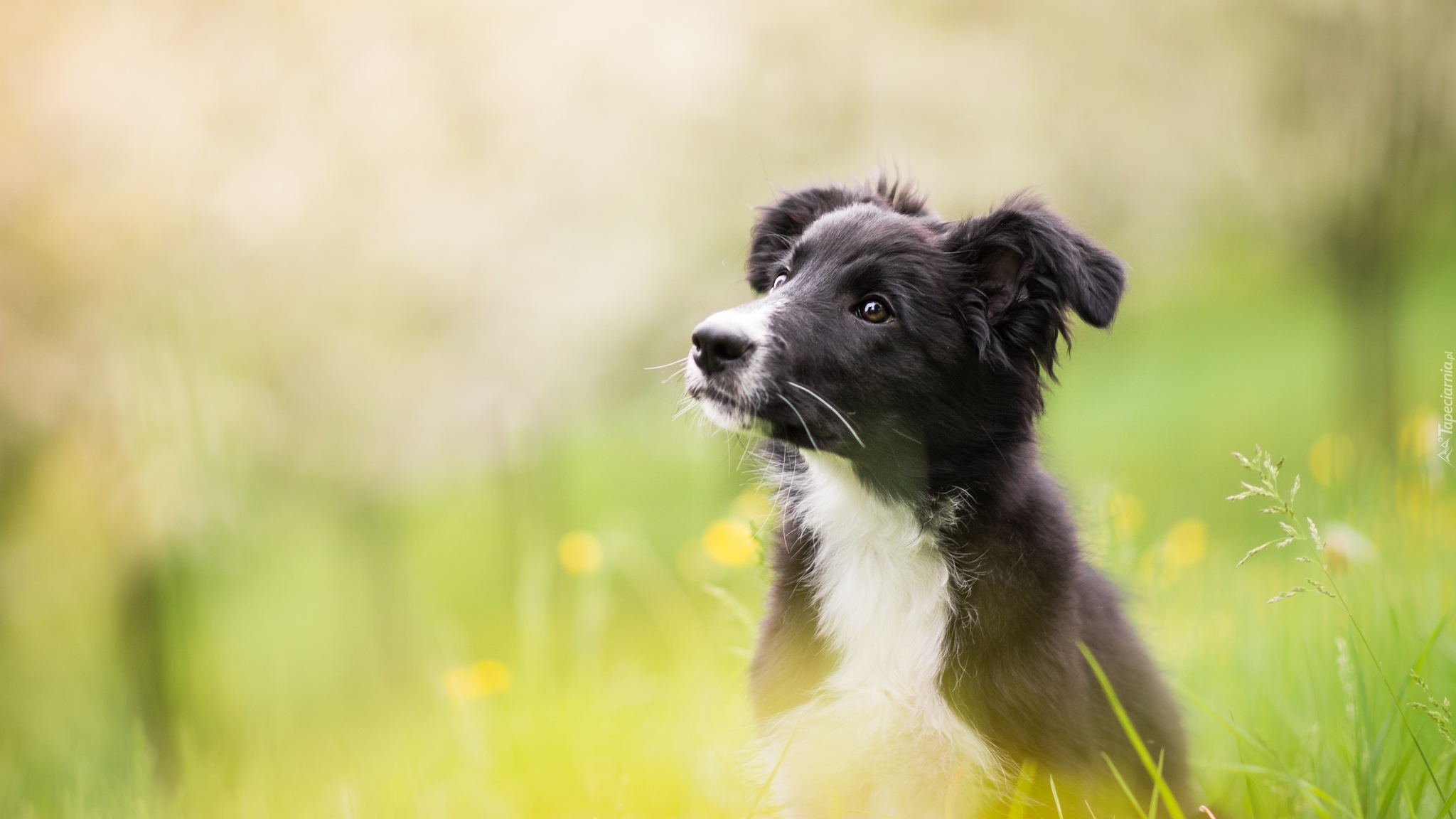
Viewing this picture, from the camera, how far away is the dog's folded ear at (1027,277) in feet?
8.16

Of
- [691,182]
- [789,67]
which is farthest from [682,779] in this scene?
[789,67]

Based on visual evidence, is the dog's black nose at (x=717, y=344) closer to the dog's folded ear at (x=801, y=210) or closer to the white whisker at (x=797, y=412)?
the white whisker at (x=797, y=412)

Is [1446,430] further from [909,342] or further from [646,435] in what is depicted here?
[646,435]

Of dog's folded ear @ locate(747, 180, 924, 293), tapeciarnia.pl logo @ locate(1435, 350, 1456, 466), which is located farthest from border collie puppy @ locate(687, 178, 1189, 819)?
tapeciarnia.pl logo @ locate(1435, 350, 1456, 466)

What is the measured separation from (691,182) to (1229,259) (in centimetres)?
399

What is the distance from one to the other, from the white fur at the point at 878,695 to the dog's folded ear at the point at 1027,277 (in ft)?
2.00

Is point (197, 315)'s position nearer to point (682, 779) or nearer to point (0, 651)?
point (0, 651)

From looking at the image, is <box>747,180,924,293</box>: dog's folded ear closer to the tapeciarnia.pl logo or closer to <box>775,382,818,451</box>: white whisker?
<box>775,382,818,451</box>: white whisker

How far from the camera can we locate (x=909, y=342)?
8.85 feet

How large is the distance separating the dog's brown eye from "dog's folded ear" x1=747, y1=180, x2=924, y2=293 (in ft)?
2.09

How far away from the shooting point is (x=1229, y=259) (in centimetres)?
664

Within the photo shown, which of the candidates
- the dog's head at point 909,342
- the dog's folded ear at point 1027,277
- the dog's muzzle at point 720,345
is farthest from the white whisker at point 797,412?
the dog's folded ear at point 1027,277

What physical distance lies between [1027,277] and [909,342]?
397 mm

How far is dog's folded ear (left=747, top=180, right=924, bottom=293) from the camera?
337cm
